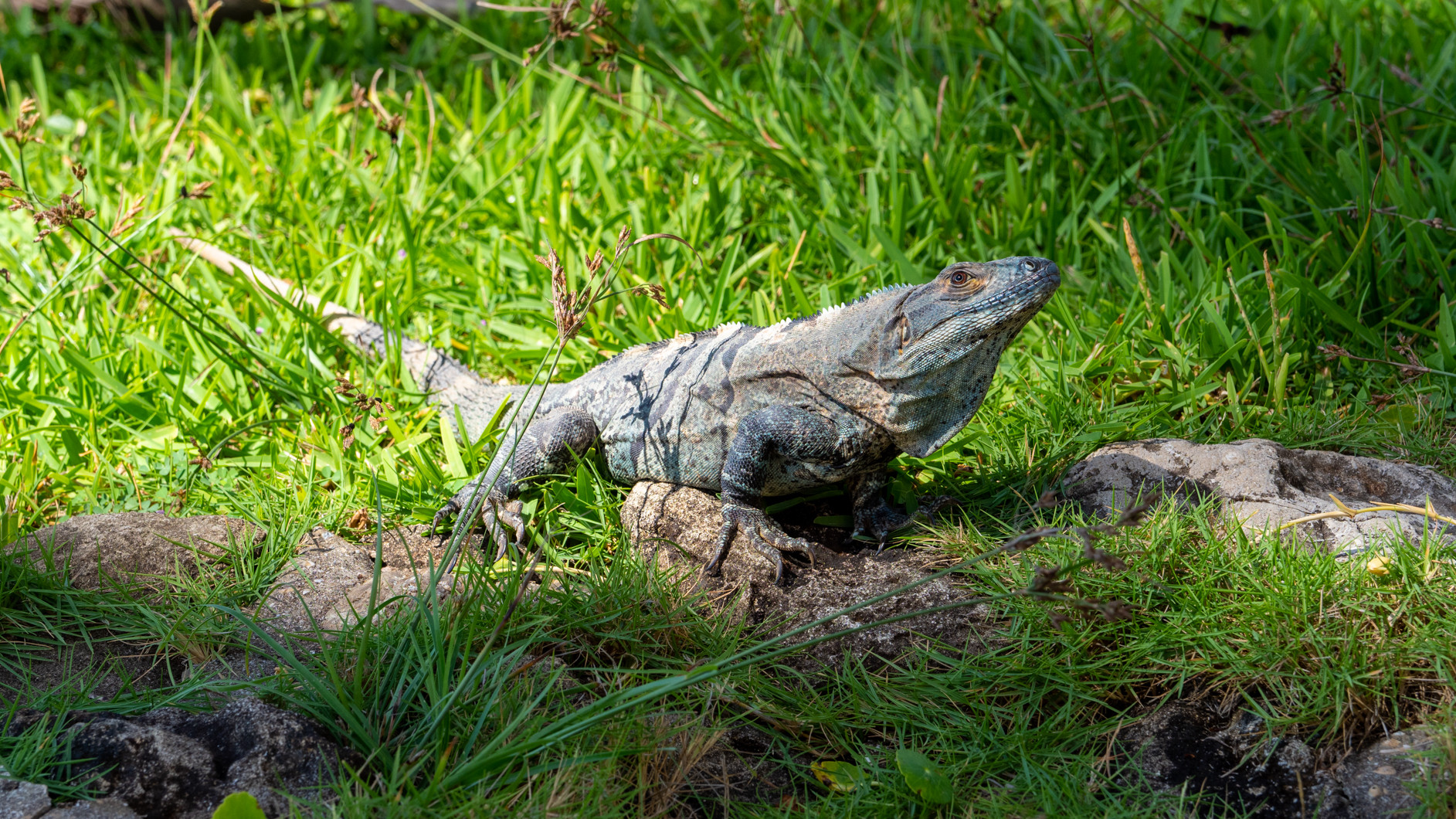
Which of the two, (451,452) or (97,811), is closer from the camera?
(97,811)

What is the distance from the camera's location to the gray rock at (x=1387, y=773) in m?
2.53

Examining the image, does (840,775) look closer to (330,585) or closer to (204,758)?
(204,758)

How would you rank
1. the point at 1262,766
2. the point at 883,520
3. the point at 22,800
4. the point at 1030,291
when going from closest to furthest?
the point at 22,800
the point at 1262,766
the point at 1030,291
the point at 883,520

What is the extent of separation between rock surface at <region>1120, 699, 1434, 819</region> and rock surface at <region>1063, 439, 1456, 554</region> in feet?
2.60

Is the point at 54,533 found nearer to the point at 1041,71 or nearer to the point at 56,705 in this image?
the point at 56,705

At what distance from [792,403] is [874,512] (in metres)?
0.51

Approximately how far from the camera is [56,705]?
2740 mm

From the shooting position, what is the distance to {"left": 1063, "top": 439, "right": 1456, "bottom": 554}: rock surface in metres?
3.51

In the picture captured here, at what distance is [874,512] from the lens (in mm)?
3834

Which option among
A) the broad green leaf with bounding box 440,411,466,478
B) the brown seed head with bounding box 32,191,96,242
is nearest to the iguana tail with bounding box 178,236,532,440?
the broad green leaf with bounding box 440,411,466,478

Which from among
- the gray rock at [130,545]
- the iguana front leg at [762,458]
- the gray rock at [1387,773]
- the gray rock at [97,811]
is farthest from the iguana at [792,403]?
the gray rock at [1387,773]

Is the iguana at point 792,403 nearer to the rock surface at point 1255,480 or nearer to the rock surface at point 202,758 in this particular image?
the rock surface at point 1255,480

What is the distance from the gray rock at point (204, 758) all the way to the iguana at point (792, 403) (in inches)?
36.7

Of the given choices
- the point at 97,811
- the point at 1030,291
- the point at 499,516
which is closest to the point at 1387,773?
the point at 1030,291
